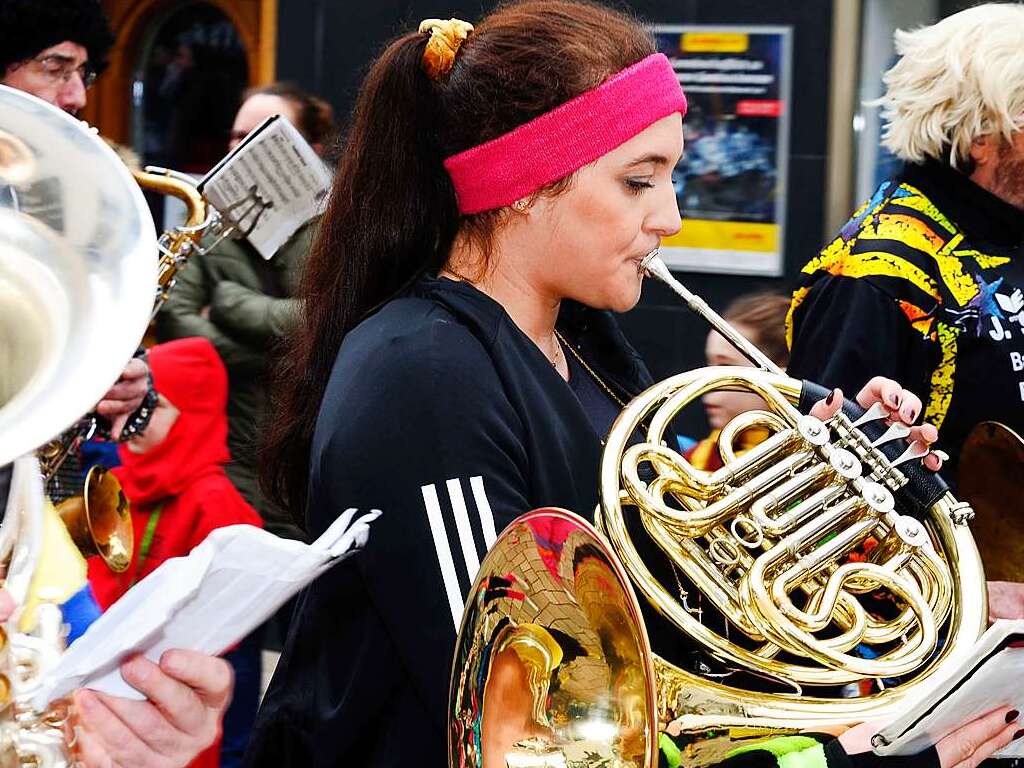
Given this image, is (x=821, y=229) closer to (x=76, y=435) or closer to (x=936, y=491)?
(x=76, y=435)

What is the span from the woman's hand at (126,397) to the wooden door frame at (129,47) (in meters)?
3.34

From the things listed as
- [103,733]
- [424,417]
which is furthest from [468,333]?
[103,733]

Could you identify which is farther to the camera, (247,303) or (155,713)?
(247,303)

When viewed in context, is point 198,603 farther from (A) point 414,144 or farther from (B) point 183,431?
(B) point 183,431

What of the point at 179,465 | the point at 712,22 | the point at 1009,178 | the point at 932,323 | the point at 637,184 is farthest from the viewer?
the point at 712,22

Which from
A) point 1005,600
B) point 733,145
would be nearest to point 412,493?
point 1005,600

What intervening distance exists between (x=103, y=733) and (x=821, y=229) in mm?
4105

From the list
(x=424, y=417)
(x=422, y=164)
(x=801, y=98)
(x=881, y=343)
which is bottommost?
(x=801, y=98)

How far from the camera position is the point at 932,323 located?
2725 mm

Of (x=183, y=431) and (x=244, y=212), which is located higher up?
(x=244, y=212)

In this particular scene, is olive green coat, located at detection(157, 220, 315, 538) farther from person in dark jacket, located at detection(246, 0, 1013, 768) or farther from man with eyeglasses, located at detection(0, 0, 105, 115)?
person in dark jacket, located at detection(246, 0, 1013, 768)

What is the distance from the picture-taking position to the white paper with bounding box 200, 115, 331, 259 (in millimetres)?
3209

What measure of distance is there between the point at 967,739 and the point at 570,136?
822 millimetres

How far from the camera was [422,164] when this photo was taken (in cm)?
203
